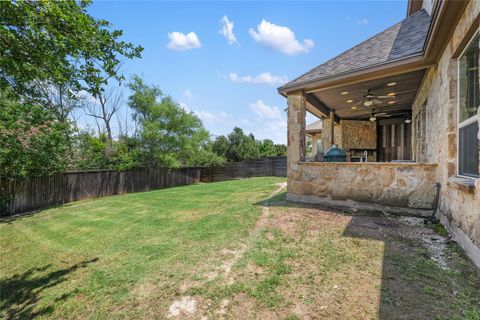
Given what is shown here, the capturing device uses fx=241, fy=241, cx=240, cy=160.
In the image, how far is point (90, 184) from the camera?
1309 centimetres

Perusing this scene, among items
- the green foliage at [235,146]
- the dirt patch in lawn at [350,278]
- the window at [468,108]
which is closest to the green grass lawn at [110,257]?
the dirt patch in lawn at [350,278]

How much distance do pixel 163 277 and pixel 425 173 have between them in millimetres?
4835

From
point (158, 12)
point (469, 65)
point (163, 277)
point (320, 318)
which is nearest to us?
point (320, 318)

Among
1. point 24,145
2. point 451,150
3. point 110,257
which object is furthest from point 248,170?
point 451,150

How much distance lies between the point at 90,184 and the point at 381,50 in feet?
46.6

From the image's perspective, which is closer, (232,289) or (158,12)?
(232,289)

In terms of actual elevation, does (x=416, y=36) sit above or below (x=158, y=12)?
below

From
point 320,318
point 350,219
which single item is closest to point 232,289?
point 320,318

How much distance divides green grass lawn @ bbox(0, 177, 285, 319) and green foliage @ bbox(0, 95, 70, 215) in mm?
3812

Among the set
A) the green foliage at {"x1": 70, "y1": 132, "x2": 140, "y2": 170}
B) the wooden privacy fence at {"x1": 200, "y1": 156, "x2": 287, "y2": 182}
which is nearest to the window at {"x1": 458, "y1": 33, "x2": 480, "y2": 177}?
the wooden privacy fence at {"x1": 200, "y1": 156, "x2": 287, "y2": 182}

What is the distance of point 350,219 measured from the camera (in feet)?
15.0

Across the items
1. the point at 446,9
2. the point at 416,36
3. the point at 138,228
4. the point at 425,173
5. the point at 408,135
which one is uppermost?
the point at 416,36

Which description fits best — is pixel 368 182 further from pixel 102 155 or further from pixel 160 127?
pixel 102 155

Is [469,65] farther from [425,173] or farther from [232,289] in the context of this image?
[232,289]
